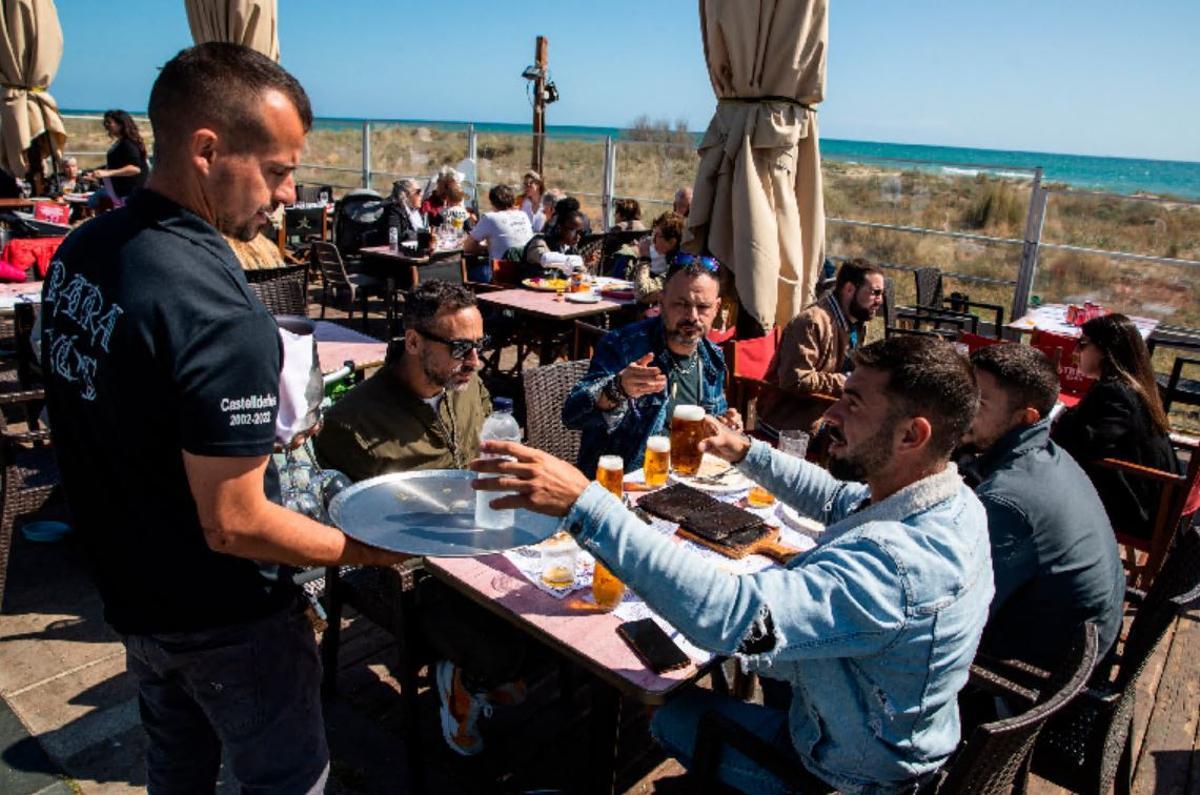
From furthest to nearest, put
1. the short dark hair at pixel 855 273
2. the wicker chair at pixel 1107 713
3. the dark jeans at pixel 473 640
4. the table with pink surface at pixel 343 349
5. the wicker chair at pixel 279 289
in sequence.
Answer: the wicker chair at pixel 279 289 → the short dark hair at pixel 855 273 → the table with pink surface at pixel 343 349 → the dark jeans at pixel 473 640 → the wicker chair at pixel 1107 713

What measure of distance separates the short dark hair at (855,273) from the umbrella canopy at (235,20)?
5.23 meters

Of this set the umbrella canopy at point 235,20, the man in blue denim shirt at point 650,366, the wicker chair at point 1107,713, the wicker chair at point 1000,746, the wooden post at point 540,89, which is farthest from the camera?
the wooden post at point 540,89

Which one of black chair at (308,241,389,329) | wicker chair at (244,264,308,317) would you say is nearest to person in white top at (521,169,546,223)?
black chair at (308,241,389,329)

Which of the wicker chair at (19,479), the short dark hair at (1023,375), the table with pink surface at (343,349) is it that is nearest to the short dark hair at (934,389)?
the short dark hair at (1023,375)

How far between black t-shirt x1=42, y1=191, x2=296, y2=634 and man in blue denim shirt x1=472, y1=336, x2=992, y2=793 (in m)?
0.49

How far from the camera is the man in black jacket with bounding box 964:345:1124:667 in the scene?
2340mm

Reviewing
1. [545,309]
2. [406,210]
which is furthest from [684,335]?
[406,210]

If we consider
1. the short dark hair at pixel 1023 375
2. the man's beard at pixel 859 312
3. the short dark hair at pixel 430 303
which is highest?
the short dark hair at pixel 430 303

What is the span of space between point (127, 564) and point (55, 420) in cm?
31

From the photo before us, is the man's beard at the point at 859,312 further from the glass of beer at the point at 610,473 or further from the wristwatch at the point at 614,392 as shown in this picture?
the glass of beer at the point at 610,473

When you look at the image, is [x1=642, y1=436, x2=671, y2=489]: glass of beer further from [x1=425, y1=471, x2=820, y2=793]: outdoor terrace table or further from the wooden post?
the wooden post

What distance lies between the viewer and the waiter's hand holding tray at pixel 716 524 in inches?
94.7

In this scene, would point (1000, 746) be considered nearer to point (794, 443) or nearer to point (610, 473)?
point (610, 473)

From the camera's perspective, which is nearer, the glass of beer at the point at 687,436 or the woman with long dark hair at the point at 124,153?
the glass of beer at the point at 687,436
